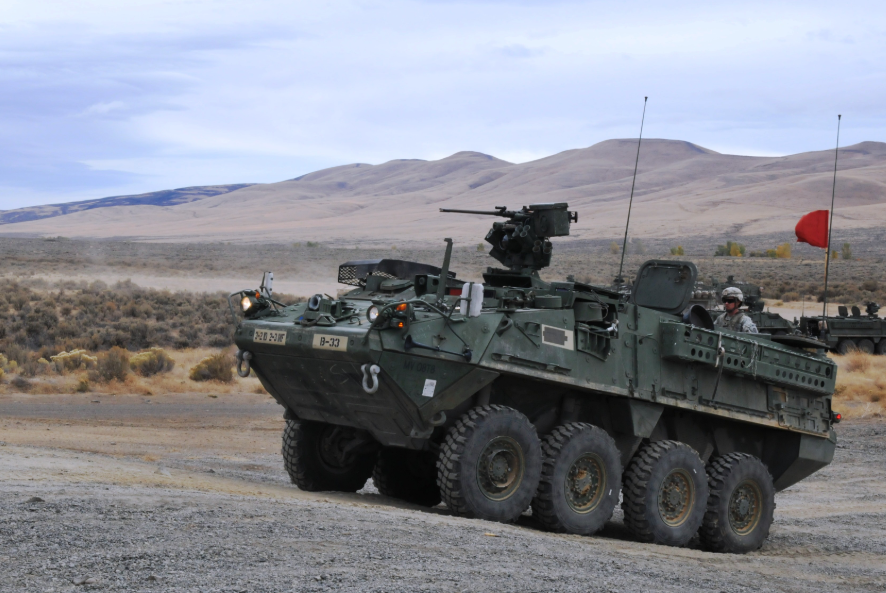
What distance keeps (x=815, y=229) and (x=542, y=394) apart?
12031 millimetres

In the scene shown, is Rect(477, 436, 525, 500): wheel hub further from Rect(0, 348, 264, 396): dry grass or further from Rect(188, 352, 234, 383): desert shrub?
Rect(188, 352, 234, 383): desert shrub

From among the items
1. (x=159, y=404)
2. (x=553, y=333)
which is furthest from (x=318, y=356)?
(x=159, y=404)

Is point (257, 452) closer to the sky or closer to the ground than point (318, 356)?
closer to the ground

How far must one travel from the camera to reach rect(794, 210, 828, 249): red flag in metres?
19.6

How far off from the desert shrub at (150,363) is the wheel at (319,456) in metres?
12.9

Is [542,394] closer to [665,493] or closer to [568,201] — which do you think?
[665,493]

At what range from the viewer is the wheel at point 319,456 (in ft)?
33.6

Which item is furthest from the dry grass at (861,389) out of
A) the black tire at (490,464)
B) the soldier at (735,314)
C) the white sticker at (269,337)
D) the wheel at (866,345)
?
the white sticker at (269,337)

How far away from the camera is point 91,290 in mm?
41062

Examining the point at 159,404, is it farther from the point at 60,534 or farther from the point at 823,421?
the point at 60,534

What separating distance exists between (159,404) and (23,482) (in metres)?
11.4

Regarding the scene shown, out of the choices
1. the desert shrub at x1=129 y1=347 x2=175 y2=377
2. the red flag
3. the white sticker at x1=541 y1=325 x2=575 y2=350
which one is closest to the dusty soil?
the white sticker at x1=541 y1=325 x2=575 y2=350

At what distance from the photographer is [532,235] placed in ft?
33.4

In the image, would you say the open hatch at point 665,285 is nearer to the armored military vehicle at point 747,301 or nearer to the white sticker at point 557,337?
→ the white sticker at point 557,337
